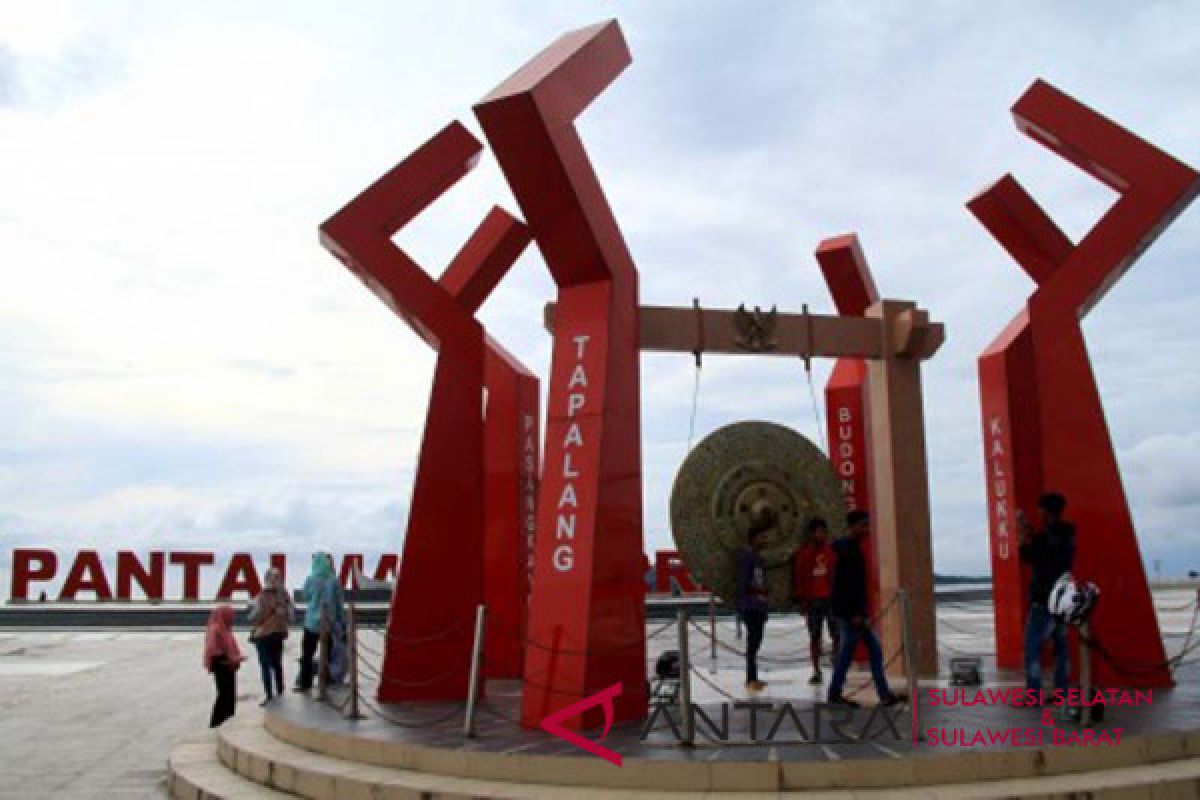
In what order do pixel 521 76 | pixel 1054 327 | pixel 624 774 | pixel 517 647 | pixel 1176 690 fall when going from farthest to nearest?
1. pixel 517 647
2. pixel 1054 327
3. pixel 1176 690
4. pixel 521 76
5. pixel 624 774

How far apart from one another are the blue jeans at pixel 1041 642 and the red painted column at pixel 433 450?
510 cm

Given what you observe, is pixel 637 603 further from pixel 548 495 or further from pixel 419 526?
pixel 419 526

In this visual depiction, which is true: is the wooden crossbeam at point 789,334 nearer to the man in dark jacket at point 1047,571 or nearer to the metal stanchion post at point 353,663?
the man in dark jacket at point 1047,571

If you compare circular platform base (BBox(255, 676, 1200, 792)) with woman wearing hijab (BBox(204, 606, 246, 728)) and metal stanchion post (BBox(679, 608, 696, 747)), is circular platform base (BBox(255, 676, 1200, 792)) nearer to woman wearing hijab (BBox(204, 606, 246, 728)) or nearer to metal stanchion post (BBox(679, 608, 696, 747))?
metal stanchion post (BBox(679, 608, 696, 747))

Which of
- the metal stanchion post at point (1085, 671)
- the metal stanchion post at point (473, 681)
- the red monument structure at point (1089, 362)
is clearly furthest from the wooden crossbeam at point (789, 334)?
the metal stanchion post at point (1085, 671)

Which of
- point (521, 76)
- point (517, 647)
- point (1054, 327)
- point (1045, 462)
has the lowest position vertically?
point (517, 647)

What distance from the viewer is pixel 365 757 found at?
7746 millimetres

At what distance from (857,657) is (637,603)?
4998mm

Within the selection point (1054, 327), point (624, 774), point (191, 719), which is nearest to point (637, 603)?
point (624, 774)

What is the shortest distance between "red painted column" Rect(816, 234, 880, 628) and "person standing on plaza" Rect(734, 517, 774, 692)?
111 inches

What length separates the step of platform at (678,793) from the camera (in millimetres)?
6340

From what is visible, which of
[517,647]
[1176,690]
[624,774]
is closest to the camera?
[624,774]

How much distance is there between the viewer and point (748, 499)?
33.9 ft

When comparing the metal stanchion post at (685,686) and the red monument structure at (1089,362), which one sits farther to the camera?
the red monument structure at (1089,362)
